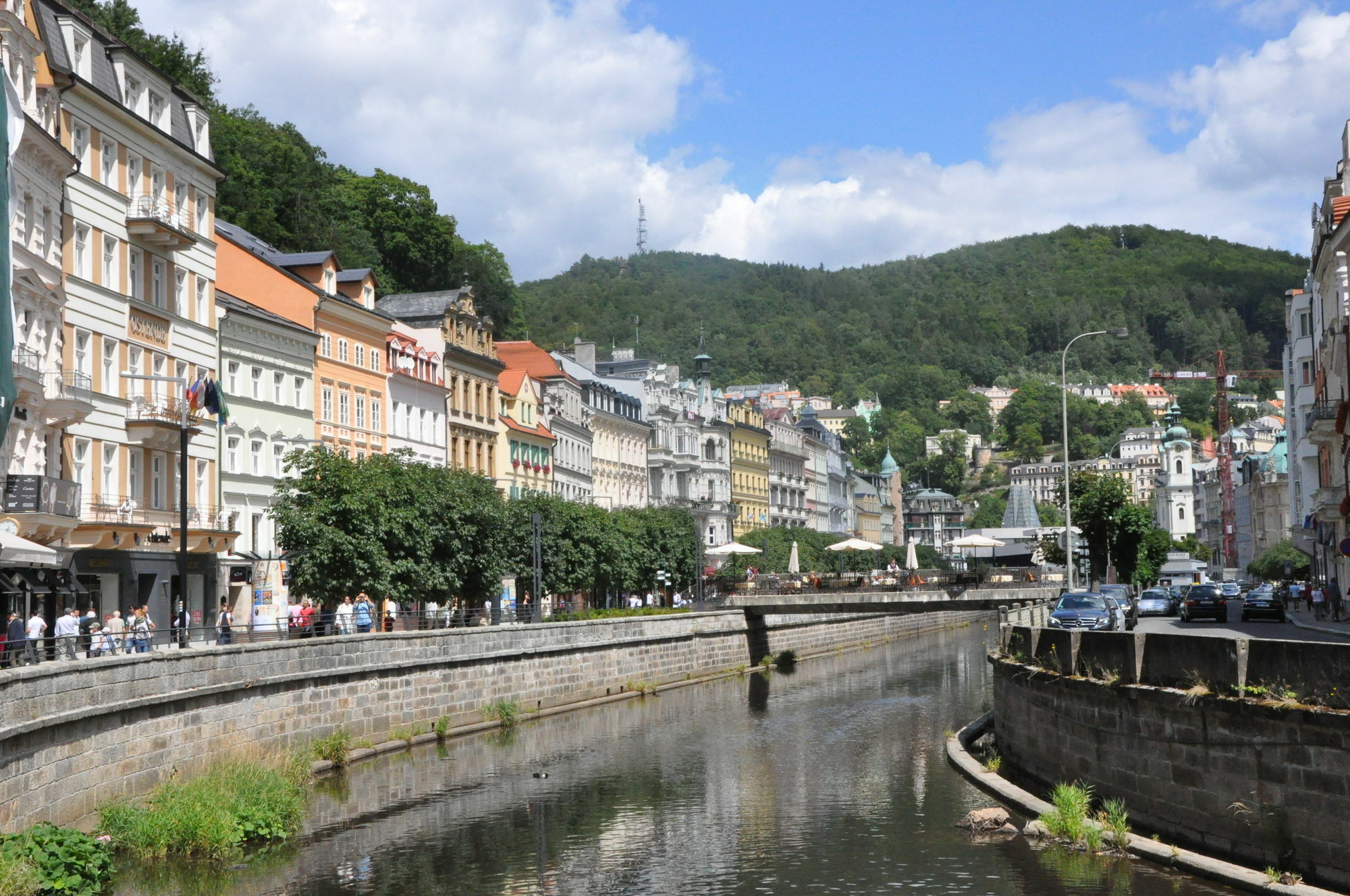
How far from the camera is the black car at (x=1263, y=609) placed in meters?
A: 56.6

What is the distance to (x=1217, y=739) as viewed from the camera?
2158cm

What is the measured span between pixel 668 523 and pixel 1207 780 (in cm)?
6000

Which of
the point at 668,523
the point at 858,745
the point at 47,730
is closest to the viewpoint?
the point at 47,730

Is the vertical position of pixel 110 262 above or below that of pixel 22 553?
above

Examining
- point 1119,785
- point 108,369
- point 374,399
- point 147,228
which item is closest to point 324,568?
point 108,369

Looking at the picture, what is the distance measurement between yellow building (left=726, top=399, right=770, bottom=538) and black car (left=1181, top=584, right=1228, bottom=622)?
75380mm

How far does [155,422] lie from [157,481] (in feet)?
7.76

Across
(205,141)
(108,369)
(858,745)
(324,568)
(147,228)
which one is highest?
(205,141)

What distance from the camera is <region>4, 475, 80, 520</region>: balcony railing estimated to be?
128ft

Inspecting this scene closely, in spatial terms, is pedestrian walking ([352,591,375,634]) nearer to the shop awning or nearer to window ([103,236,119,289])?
the shop awning

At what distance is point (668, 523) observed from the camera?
81.6 m

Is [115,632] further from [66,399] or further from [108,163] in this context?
[108,163]

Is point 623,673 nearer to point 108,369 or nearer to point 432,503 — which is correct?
point 432,503

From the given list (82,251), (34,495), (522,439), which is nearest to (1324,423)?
(522,439)
